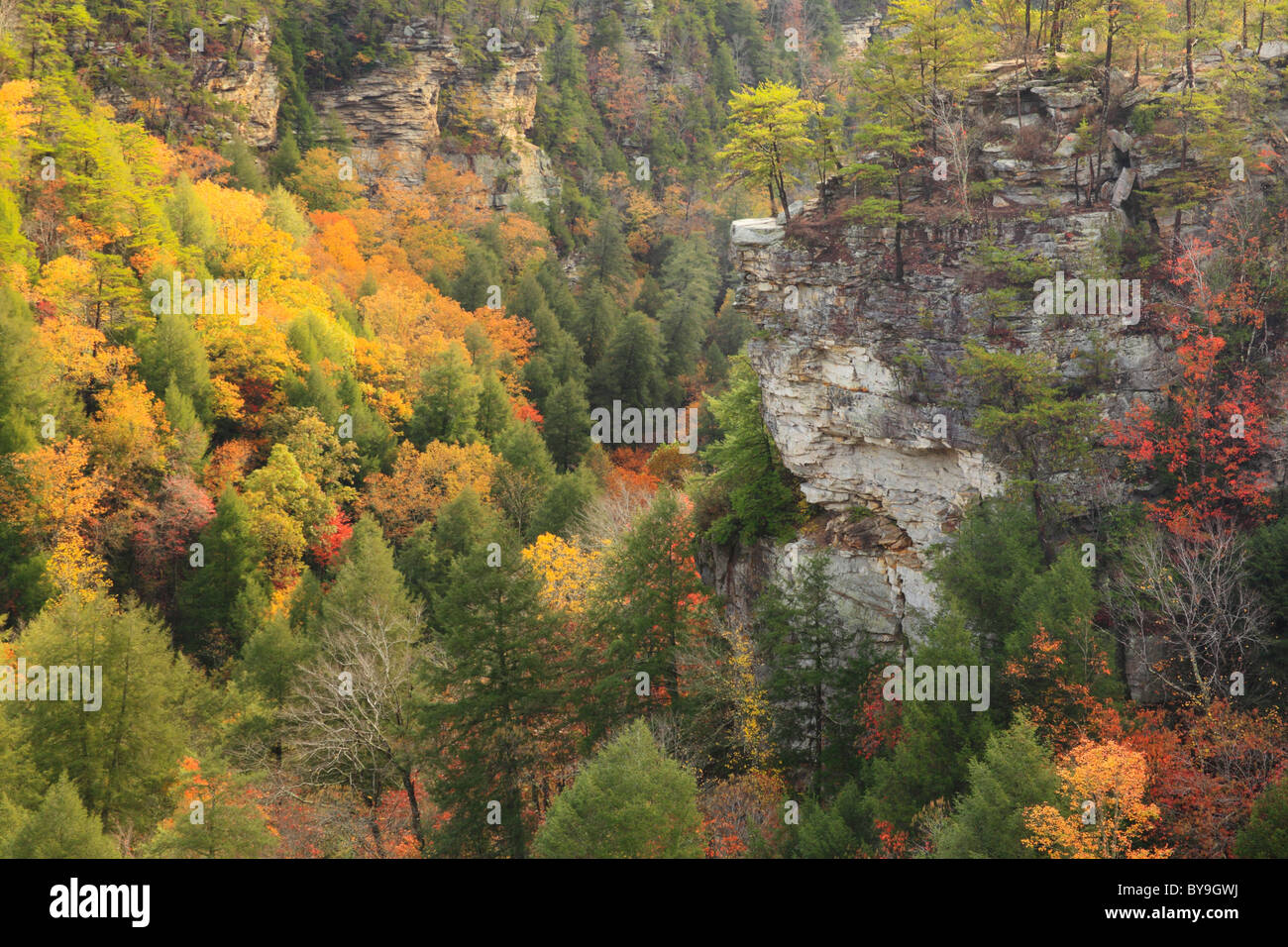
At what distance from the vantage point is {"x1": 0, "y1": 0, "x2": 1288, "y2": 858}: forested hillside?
2034 cm

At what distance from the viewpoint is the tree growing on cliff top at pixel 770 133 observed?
28.6m

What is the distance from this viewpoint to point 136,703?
2475cm

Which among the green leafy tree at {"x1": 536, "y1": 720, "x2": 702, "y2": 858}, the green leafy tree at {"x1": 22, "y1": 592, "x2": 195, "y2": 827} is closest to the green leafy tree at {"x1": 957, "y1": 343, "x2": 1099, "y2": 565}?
the green leafy tree at {"x1": 536, "y1": 720, "x2": 702, "y2": 858}

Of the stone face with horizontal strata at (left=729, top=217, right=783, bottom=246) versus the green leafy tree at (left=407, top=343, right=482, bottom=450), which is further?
the green leafy tree at (left=407, top=343, right=482, bottom=450)

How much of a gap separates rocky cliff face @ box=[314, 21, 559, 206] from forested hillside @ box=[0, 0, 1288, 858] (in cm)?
2566

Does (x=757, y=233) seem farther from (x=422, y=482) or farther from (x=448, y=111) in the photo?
(x=448, y=111)

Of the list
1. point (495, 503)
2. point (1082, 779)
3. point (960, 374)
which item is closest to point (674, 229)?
point (495, 503)

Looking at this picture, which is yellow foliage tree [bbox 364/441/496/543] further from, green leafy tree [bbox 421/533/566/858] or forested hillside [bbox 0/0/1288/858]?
green leafy tree [bbox 421/533/566/858]

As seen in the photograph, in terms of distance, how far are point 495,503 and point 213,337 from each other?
13787 millimetres

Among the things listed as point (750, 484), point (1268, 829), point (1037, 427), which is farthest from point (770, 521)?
point (1268, 829)

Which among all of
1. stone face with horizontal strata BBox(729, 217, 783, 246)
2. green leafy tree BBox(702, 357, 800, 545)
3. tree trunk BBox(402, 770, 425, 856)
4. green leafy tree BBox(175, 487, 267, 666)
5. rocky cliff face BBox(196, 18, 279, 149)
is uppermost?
rocky cliff face BBox(196, 18, 279, 149)

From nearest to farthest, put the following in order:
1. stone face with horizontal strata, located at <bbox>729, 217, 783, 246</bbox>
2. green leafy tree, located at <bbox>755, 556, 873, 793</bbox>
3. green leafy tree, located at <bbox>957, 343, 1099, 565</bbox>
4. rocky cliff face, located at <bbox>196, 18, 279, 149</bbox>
Answer: green leafy tree, located at <bbox>755, 556, 873, 793</bbox>, green leafy tree, located at <bbox>957, 343, 1099, 565</bbox>, stone face with horizontal strata, located at <bbox>729, 217, 783, 246</bbox>, rocky cliff face, located at <bbox>196, 18, 279, 149</bbox>

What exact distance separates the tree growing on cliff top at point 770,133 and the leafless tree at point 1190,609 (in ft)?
48.7

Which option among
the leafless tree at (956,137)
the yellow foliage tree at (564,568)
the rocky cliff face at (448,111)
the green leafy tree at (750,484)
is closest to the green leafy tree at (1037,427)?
the leafless tree at (956,137)
